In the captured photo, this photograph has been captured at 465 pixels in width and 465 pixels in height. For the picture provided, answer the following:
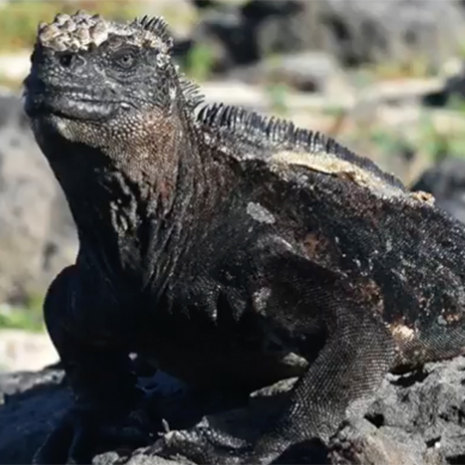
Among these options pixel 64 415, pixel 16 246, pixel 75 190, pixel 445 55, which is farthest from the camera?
pixel 445 55

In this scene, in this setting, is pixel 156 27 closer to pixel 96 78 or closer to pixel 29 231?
pixel 96 78

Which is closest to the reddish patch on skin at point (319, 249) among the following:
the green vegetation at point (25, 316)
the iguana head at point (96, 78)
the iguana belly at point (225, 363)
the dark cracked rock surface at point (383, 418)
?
the iguana belly at point (225, 363)

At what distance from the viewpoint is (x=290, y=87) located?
27562 millimetres

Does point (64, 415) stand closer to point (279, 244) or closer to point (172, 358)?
point (172, 358)

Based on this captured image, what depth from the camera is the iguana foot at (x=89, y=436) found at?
6.66 meters

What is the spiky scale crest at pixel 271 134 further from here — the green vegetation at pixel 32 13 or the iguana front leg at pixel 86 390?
the green vegetation at pixel 32 13

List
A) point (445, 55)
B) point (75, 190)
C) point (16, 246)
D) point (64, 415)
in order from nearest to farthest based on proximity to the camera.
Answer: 1. point (75, 190)
2. point (64, 415)
3. point (16, 246)
4. point (445, 55)

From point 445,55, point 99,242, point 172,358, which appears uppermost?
point 99,242

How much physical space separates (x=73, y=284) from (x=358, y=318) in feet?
3.62

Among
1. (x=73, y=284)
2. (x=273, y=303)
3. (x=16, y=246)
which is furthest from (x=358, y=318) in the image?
(x=16, y=246)

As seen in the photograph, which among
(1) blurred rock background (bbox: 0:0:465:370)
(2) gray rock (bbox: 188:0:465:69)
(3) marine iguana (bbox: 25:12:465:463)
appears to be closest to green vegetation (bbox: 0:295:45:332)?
(1) blurred rock background (bbox: 0:0:465:370)

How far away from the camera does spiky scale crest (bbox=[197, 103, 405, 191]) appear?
253 inches

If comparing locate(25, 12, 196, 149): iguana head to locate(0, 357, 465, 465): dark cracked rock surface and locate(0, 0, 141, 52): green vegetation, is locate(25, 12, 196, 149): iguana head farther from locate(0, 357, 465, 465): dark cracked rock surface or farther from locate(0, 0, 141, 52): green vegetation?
locate(0, 0, 141, 52): green vegetation

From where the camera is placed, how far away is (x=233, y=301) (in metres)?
6.18
